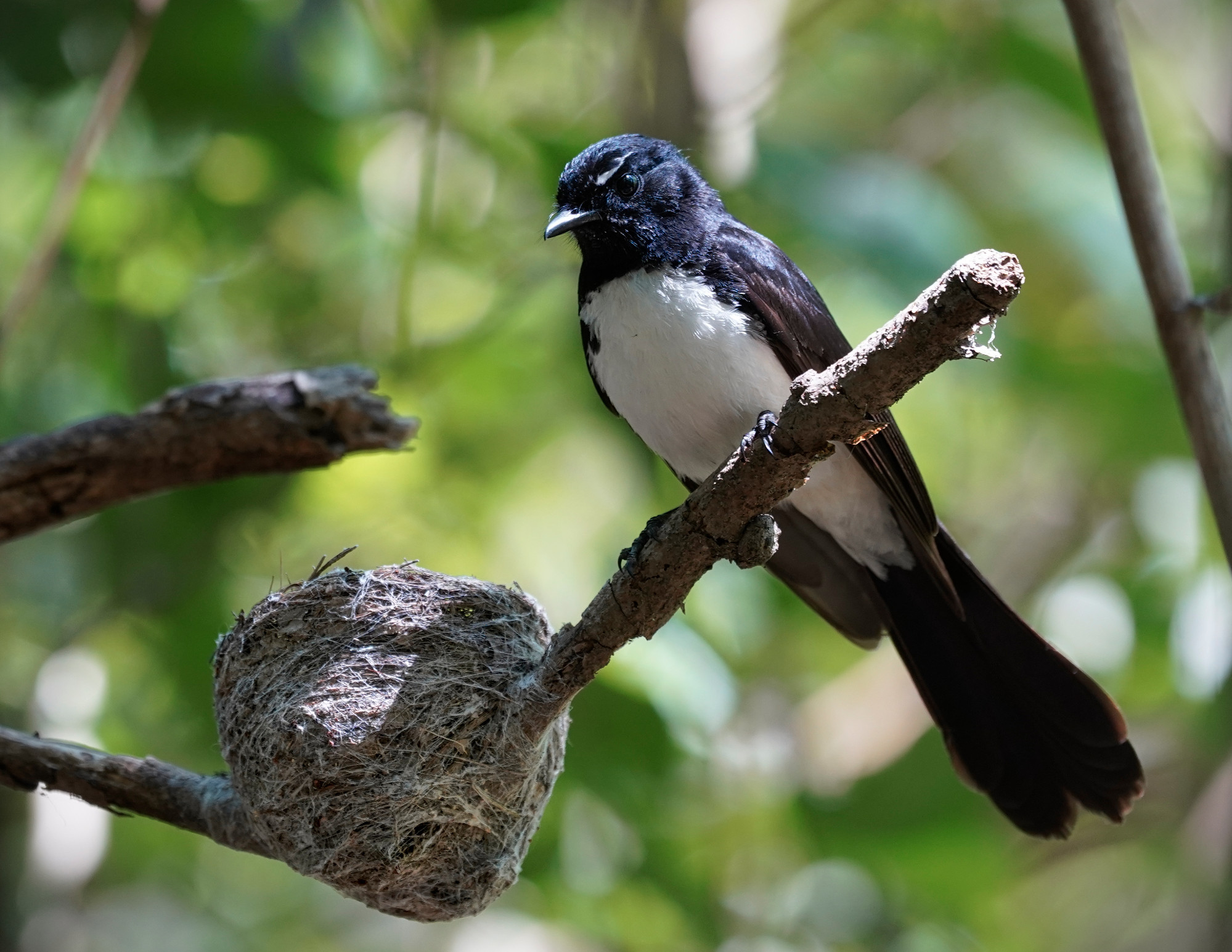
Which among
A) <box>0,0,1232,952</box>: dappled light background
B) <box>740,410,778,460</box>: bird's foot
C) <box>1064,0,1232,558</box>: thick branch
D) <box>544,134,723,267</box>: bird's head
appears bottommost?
<box>0,0,1232,952</box>: dappled light background

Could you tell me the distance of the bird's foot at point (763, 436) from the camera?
229 centimetres

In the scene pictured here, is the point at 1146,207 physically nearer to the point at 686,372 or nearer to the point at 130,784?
the point at 686,372

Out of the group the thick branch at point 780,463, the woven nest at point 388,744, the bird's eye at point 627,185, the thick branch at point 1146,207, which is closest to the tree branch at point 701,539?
the thick branch at point 780,463

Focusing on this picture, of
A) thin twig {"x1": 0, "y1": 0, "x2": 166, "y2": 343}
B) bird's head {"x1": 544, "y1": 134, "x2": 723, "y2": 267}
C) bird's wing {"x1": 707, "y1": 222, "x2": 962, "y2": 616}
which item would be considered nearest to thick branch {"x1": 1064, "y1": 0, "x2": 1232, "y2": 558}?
bird's wing {"x1": 707, "y1": 222, "x2": 962, "y2": 616}

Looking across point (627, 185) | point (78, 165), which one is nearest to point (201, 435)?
point (78, 165)

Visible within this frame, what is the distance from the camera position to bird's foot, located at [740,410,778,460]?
229 cm

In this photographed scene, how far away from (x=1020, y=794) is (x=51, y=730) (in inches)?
122

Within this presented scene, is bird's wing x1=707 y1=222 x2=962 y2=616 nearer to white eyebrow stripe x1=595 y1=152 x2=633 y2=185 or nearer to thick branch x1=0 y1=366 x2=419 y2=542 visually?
white eyebrow stripe x1=595 y1=152 x2=633 y2=185

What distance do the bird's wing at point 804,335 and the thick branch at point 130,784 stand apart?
1.70 metres

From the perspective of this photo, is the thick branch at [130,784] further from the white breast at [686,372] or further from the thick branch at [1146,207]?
the thick branch at [1146,207]

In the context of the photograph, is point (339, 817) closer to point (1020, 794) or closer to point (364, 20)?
point (1020, 794)

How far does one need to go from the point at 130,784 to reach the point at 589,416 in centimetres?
287

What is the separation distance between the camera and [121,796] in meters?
2.73

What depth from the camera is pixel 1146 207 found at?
2.80m
